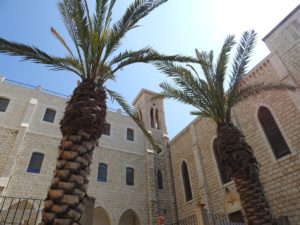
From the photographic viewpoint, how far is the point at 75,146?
4336mm

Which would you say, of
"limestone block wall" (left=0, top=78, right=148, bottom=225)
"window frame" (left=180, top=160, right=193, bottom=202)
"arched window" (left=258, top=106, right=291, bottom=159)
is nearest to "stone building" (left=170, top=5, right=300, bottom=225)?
"arched window" (left=258, top=106, right=291, bottom=159)

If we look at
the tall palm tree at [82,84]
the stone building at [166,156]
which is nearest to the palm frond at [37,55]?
the tall palm tree at [82,84]

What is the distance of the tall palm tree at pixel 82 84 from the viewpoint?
12.2ft

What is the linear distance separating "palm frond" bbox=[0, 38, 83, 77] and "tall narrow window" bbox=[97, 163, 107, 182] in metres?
10.3

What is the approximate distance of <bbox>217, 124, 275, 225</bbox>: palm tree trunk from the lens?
247 inches

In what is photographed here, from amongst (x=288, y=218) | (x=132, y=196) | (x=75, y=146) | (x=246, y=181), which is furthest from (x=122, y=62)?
(x=132, y=196)

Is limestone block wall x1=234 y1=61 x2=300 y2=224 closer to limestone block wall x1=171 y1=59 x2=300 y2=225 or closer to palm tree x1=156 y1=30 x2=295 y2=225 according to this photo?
limestone block wall x1=171 y1=59 x2=300 y2=225

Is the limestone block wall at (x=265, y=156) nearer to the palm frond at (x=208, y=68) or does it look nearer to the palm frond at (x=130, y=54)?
the palm frond at (x=208, y=68)

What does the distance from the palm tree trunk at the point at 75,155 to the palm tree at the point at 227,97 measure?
11.8ft

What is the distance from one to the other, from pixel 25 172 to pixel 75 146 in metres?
10.1

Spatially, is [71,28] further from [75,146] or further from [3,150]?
[3,150]

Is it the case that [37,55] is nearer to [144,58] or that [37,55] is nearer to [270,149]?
[144,58]

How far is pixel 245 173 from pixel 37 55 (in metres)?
7.09

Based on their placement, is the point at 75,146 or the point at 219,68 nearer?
the point at 75,146
